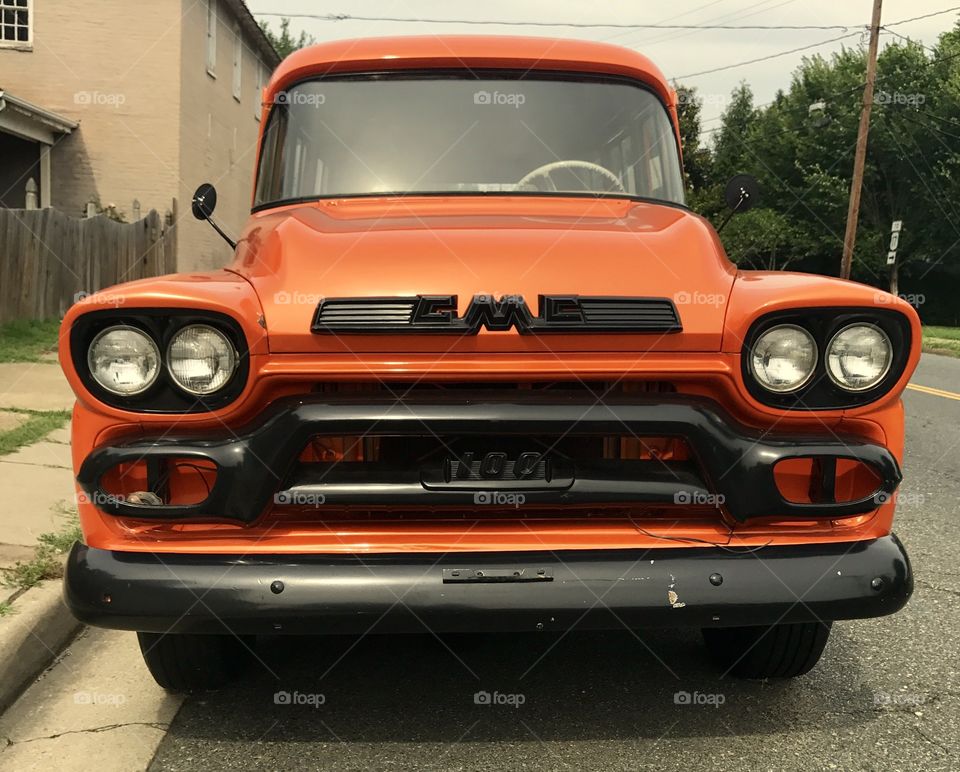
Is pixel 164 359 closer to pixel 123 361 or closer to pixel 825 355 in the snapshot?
pixel 123 361

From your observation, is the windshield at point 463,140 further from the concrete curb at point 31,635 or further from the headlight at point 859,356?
the concrete curb at point 31,635

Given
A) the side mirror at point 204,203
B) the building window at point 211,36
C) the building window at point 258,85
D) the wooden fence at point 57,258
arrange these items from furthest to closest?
the building window at point 258,85 < the building window at point 211,36 < the wooden fence at point 57,258 < the side mirror at point 204,203

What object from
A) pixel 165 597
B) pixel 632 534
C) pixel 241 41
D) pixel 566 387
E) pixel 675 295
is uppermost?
pixel 241 41

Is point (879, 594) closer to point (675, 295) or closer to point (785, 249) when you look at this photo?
point (675, 295)

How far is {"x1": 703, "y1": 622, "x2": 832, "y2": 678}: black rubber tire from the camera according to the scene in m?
3.19

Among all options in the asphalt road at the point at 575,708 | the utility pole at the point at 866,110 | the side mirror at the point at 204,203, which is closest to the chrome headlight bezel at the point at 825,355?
the asphalt road at the point at 575,708

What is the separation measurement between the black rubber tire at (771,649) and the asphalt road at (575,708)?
0.21ft

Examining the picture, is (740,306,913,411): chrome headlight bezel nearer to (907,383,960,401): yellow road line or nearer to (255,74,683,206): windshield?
(255,74,683,206): windshield

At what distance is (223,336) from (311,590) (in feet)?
2.33

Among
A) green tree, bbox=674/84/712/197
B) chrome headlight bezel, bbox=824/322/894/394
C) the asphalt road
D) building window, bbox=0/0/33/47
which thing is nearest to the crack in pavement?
the asphalt road

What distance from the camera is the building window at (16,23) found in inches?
714

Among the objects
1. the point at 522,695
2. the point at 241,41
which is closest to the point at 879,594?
the point at 522,695

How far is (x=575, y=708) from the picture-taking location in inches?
124

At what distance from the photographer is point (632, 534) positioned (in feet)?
8.80
